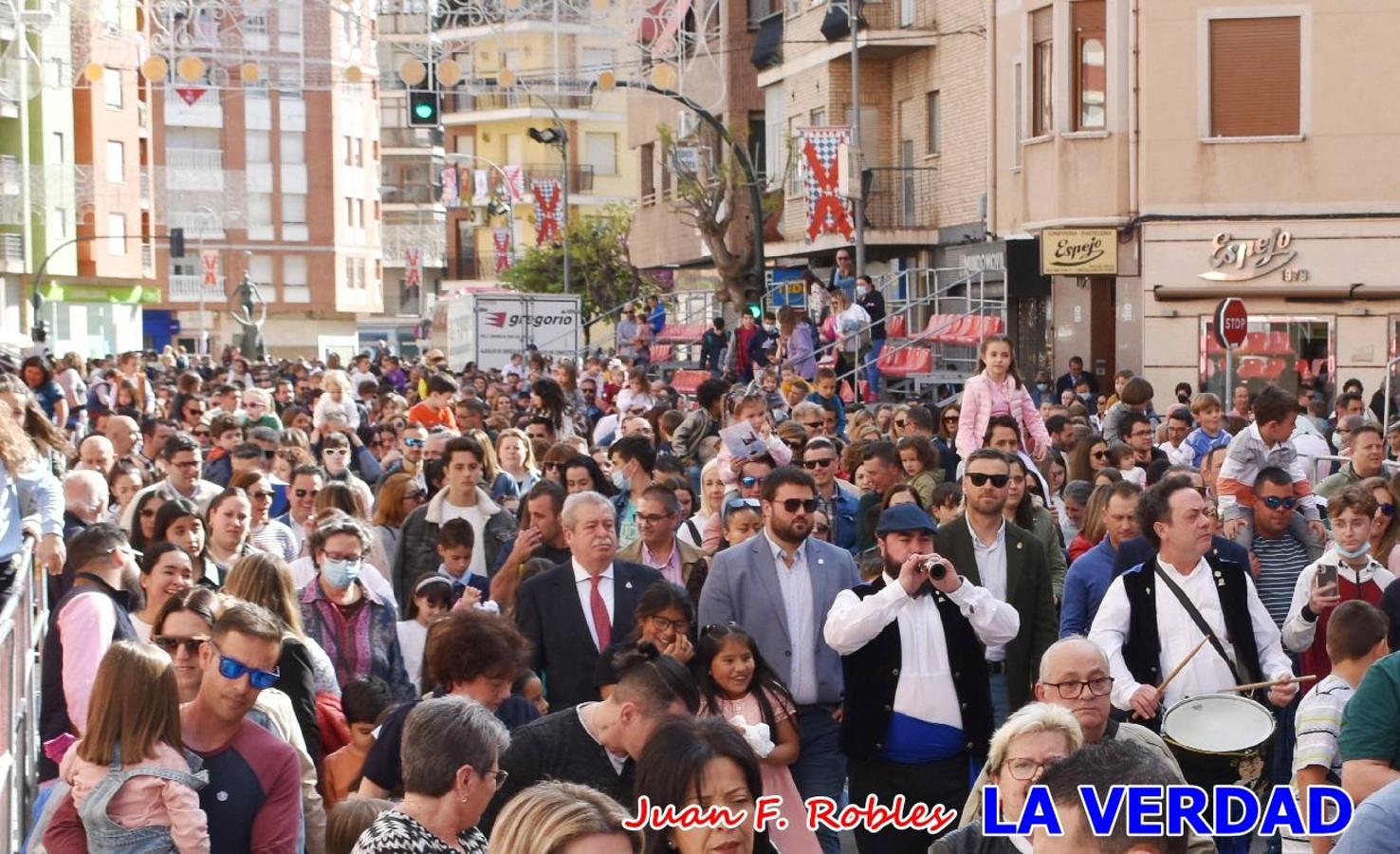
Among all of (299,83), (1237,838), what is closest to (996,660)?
(1237,838)

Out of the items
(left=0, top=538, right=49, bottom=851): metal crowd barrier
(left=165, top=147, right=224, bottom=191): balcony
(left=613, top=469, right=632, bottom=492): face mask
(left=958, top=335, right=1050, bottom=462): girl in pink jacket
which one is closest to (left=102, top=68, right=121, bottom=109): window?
(left=165, top=147, right=224, bottom=191): balcony

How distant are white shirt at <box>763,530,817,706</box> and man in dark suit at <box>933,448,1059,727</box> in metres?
0.67

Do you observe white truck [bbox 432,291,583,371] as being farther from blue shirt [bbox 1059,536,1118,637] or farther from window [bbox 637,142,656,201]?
blue shirt [bbox 1059,536,1118,637]

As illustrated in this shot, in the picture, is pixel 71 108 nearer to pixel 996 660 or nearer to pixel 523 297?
pixel 523 297

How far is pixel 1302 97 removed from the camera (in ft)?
97.8

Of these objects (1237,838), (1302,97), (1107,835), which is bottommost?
(1237,838)

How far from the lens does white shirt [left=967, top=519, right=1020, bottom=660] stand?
33.0 feet

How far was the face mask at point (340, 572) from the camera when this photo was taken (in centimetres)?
980

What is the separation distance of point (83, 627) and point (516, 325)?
33.8 meters

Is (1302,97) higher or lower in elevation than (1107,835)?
higher

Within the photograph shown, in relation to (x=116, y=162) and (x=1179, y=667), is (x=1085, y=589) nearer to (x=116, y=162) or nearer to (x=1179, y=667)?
(x=1179, y=667)

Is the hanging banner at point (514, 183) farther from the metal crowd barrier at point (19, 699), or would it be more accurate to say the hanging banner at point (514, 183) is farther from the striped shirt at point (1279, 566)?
the striped shirt at point (1279, 566)

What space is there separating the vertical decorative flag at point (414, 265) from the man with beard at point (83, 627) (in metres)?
103

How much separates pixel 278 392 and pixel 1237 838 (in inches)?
877
